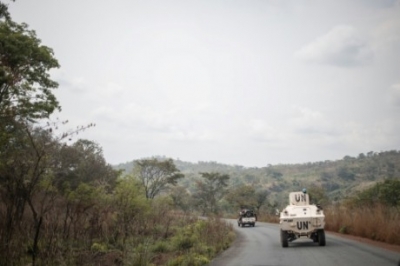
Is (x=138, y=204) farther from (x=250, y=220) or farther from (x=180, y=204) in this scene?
(x=180, y=204)

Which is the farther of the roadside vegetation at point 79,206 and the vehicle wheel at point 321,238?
the vehicle wheel at point 321,238

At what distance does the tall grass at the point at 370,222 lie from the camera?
48.2ft

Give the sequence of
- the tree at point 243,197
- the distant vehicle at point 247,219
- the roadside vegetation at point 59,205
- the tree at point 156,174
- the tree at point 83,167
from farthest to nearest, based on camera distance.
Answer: the tree at point 243,197 < the tree at point 156,174 < the distant vehicle at point 247,219 < the tree at point 83,167 < the roadside vegetation at point 59,205

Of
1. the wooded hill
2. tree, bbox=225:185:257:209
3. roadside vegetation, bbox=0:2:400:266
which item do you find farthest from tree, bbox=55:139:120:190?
the wooded hill

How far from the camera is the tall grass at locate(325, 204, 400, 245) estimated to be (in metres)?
14.7

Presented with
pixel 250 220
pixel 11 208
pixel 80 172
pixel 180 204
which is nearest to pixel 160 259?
pixel 11 208

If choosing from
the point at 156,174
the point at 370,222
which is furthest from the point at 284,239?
the point at 156,174

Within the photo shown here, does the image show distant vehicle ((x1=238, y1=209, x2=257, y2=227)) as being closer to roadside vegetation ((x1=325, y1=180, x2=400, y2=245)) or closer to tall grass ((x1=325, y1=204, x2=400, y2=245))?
roadside vegetation ((x1=325, y1=180, x2=400, y2=245))

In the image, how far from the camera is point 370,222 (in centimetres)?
1725

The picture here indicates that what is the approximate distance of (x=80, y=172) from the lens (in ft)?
108

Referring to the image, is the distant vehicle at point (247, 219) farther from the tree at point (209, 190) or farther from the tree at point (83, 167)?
the tree at point (209, 190)

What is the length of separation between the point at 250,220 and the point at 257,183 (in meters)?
86.5

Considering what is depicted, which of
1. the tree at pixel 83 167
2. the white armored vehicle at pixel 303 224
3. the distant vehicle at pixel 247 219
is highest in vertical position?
the tree at pixel 83 167

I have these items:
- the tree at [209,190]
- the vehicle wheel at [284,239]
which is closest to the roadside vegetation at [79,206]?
the vehicle wheel at [284,239]
